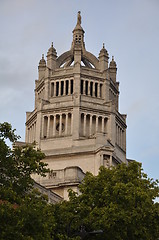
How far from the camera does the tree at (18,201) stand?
119ft

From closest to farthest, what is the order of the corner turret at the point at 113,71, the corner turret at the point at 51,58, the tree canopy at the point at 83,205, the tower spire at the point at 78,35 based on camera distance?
the tree canopy at the point at 83,205
the corner turret at the point at 51,58
the corner turret at the point at 113,71
the tower spire at the point at 78,35

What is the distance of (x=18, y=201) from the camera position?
38.2m

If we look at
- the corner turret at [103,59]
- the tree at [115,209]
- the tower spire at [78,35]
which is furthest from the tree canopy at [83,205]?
the tower spire at [78,35]

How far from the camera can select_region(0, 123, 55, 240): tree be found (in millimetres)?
36375

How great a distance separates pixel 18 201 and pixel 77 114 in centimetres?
4267

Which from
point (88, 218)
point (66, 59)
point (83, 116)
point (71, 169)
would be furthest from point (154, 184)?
point (66, 59)

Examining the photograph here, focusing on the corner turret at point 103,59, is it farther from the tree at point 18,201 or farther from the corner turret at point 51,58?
the tree at point 18,201

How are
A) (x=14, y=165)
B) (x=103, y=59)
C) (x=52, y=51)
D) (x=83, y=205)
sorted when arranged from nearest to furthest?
(x=14, y=165)
(x=83, y=205)
(x=103, y=59)
(x=52, y=51)

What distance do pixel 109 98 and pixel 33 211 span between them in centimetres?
4864

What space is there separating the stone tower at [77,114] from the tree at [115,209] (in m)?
24.5

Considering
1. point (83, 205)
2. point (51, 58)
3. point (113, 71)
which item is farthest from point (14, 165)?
point (113, 71)

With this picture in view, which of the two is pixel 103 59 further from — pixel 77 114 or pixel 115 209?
pixel 115 209

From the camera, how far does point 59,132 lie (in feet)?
265

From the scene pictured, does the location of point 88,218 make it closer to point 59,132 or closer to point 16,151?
point 16,151
